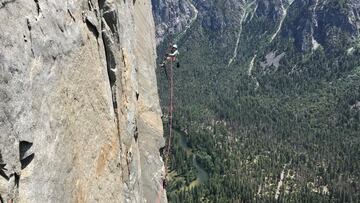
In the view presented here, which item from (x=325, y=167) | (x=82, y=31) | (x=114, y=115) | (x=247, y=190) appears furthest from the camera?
(x=325, y=167)

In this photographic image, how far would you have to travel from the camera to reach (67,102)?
1372 cm

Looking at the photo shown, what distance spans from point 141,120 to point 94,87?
8.97 m

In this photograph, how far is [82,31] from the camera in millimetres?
15289

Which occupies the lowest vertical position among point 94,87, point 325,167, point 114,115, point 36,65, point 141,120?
point 325,167

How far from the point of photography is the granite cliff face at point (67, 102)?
11.3m

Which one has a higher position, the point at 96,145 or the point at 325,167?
the point at 96,145

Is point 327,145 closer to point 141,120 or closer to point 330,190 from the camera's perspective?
point 330,190

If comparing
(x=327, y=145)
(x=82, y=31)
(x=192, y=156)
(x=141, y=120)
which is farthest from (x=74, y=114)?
(x=327, y=145)

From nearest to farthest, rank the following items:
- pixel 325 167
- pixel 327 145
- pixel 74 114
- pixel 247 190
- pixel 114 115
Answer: pixel 74 114 → pixel 114 115 → pixel 247 190 → pixel 325 167 → pixel 327 145

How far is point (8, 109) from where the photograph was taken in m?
10.9

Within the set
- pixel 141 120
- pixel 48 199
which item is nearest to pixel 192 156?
pixel 141 120

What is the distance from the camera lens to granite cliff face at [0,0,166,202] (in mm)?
11273

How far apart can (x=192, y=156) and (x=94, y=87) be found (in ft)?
525

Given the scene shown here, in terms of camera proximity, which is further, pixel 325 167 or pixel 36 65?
pixel 325 167
